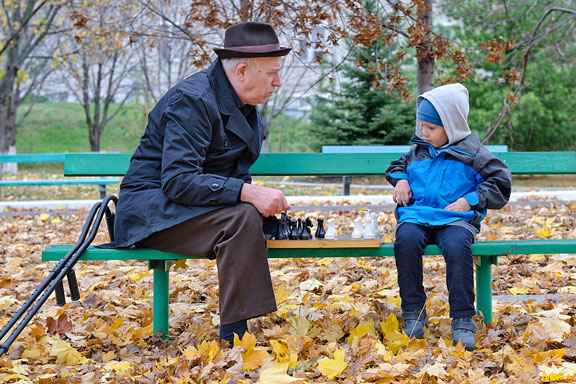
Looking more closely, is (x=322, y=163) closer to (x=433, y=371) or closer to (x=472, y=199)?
(x=472, y=199)

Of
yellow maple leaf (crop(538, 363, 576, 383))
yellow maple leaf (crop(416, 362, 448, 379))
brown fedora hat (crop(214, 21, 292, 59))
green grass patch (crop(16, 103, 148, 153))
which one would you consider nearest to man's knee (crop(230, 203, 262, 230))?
brown fedora hat (crop(214, 21, 292, 59))

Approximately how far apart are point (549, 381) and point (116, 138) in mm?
29570

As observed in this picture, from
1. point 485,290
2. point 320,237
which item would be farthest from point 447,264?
point 320,237

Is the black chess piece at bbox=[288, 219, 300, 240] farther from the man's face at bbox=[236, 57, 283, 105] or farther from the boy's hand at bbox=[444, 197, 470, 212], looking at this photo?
the boy's hand at bbox=[444, 197, 470, 212]

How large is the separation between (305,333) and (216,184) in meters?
0.92

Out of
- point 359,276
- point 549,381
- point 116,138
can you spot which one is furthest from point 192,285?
point 116,138

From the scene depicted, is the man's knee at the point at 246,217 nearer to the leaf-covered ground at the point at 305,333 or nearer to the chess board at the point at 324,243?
the chess board at the point at 324,243

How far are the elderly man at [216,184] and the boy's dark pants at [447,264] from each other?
2.14ft

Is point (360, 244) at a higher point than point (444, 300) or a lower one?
higher

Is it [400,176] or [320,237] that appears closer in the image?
[320,237]

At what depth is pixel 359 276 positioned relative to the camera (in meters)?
4.92

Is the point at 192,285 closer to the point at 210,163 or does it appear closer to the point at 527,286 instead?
the point at 210,163

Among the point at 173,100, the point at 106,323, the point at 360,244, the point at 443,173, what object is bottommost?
the point at 106,323

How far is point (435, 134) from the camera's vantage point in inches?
140
